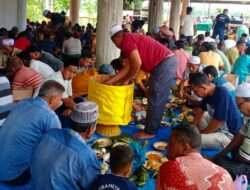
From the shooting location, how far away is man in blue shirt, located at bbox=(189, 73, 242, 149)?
381cm

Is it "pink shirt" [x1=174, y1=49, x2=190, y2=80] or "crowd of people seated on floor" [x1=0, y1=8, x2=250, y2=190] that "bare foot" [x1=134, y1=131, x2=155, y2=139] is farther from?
"pink shirt" [x1=174, y1=49, x2=190, y2=80]

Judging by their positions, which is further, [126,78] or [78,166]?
[126,78]

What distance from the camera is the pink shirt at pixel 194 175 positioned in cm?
190

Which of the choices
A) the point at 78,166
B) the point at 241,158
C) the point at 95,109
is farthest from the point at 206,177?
the point at 241,158

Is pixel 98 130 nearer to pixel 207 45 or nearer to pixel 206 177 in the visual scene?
pixel 206 177

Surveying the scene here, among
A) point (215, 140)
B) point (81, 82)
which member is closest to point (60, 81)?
point (81, 82)

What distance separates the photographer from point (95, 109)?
2582mm

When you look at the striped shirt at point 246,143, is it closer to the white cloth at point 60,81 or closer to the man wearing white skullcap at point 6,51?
the white cloth at point 60,81

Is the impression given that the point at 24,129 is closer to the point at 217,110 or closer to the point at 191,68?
the point at 217,110

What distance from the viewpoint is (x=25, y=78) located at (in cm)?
455

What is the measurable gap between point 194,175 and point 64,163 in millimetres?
833

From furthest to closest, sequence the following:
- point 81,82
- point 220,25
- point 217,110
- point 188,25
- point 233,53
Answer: point 220,25, point 188,25, point 233,53, point 81,82, point 217,110

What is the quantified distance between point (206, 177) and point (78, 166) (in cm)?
82

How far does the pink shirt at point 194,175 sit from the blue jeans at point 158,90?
2411 millimetres
